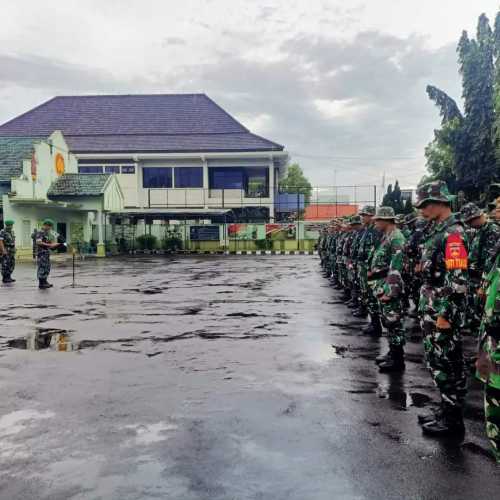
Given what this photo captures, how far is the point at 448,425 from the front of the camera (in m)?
4.10

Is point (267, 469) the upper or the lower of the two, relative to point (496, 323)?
lower

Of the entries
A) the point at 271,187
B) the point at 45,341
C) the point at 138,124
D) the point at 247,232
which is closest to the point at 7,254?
the point at 45,341

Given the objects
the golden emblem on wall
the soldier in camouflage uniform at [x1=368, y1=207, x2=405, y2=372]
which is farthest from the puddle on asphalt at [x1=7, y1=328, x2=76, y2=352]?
the golden emblem on wall

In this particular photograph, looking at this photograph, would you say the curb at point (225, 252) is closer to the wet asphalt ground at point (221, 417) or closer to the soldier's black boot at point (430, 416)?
the wet asphalt ground at point (221, 417)

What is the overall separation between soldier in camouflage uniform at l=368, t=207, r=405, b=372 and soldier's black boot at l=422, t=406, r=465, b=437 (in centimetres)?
175

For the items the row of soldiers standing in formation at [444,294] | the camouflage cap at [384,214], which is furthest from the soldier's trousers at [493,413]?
the camouflage cap at [384,214]

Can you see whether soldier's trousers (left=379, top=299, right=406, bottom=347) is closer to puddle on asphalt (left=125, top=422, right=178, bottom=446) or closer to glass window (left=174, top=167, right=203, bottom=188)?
puddle on asphalt (left=125, top=422, right=178, bottom=446)

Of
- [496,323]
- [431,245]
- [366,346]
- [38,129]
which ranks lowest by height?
[366,346]

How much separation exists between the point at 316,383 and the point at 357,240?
471 cm

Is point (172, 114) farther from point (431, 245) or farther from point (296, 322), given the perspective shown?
point (431, 245)

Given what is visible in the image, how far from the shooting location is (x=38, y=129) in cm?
4050

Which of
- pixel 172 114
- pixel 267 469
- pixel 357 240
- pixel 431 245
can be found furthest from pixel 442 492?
pixel 172 114

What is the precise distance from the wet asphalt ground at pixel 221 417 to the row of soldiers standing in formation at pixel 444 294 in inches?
11.4

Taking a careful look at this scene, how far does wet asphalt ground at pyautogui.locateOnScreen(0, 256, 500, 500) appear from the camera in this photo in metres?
3.34
